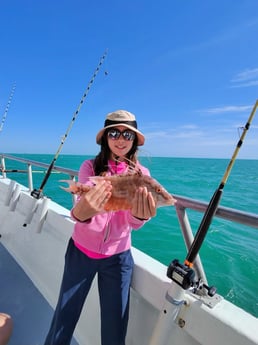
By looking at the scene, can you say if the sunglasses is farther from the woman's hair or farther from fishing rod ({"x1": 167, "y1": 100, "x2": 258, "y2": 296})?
fishing rod ({"x1": 167, "y1": 100, "x2": 258, "y2": 296})

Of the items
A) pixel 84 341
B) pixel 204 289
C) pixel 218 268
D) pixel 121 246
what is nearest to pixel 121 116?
pixel 121 246

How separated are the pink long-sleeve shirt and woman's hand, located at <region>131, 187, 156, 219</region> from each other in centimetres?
14

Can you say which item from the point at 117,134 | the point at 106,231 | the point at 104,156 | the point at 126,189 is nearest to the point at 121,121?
the point at 117,134

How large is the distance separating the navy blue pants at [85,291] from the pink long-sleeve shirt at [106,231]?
0.07 meters

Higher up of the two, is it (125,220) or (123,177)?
(123,177)

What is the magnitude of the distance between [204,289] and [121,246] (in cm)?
60

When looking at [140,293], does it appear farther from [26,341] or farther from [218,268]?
[218,268]

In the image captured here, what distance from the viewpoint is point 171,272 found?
129cm

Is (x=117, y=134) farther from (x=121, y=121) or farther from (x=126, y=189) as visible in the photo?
(x=126, y=189)

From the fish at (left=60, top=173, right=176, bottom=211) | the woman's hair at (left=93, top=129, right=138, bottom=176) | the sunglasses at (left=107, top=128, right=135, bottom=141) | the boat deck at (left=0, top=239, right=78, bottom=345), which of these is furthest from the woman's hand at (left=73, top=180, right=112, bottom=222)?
the boat deck at (left=0, top=239, right=78, bottom=345)

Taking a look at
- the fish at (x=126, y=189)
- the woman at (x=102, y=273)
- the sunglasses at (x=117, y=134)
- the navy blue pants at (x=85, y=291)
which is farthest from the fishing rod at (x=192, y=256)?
the sunglasses at (x=117, y=134)

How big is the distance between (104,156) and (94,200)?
538mm

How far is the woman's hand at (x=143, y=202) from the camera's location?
1396mm

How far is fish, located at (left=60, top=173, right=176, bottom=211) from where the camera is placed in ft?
4.67
